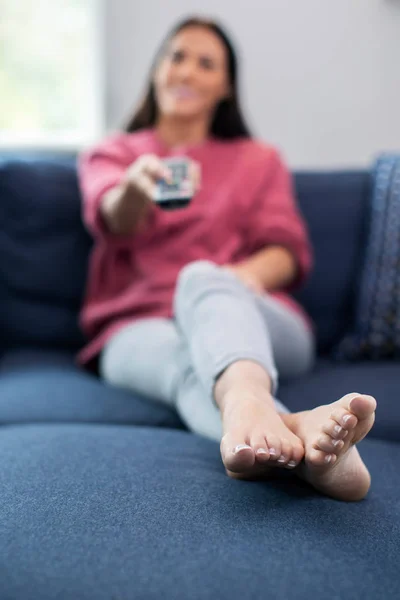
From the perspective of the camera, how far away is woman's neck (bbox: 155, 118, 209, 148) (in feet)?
4.53

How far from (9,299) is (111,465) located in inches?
28.1

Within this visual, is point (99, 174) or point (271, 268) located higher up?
point (99, 174)

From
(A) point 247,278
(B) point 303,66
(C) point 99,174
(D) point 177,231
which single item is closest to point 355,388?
(A) point 247,278

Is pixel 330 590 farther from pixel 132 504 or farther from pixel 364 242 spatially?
pixel 364 242

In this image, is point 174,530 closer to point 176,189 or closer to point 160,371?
point 160,371

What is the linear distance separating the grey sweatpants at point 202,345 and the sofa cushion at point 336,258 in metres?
0.21

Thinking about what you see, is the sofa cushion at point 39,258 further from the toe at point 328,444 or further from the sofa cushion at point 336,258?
the toe at point 328,444

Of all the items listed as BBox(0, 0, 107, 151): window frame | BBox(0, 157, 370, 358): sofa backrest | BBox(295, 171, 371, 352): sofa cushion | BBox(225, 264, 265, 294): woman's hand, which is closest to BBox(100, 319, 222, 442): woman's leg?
BBox(225, 264, 265, 294): woman's hand

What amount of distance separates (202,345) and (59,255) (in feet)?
2.13

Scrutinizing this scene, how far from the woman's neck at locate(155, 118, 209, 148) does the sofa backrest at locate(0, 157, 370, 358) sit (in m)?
0.21

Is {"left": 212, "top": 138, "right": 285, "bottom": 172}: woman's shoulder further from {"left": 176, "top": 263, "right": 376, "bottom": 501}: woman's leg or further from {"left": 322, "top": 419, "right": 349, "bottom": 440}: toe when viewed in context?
{"left": 322, "top": 419, "right": 349, "bottom": 440}: toe

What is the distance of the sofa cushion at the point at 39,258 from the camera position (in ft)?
4.41

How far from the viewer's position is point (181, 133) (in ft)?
4.55

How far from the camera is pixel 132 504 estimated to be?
62 cm
